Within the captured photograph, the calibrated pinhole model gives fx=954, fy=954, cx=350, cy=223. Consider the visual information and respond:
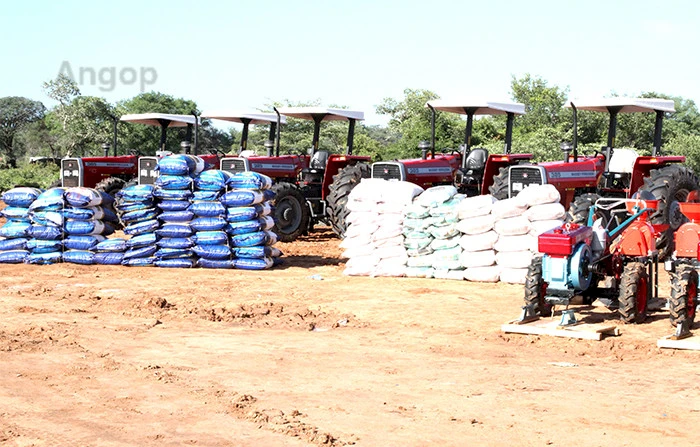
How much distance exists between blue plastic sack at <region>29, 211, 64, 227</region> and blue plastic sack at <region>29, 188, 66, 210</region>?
102mm

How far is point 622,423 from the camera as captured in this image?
5.79 meters

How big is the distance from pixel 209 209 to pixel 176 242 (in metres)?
0.70

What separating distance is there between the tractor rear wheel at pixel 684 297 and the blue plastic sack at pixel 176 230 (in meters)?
7.28

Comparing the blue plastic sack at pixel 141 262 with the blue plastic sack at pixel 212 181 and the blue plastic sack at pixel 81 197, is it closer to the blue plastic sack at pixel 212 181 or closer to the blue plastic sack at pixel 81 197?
the blue plastic sack at pixel 81 197

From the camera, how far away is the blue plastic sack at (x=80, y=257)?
1405 cm

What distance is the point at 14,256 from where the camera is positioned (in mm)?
14164

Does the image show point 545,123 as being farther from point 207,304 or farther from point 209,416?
point 209,416

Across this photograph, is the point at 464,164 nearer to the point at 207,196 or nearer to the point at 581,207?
the point at 581,207

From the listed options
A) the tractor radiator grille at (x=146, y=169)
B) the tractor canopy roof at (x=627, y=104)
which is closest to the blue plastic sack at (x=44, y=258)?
the tractor radiator grille at (x=146, y=169)

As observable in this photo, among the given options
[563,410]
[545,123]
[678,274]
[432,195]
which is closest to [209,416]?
[563,410]

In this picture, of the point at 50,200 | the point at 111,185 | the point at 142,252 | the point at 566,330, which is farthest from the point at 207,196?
the point at 566,330

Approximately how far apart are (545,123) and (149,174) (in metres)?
16.6

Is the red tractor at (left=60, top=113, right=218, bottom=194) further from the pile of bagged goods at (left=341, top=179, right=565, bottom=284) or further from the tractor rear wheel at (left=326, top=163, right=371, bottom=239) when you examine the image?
the pile of bagged goods at (left=341, top=179, right=565, bottom=284)

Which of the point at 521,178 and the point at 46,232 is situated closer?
the point at 46,232
